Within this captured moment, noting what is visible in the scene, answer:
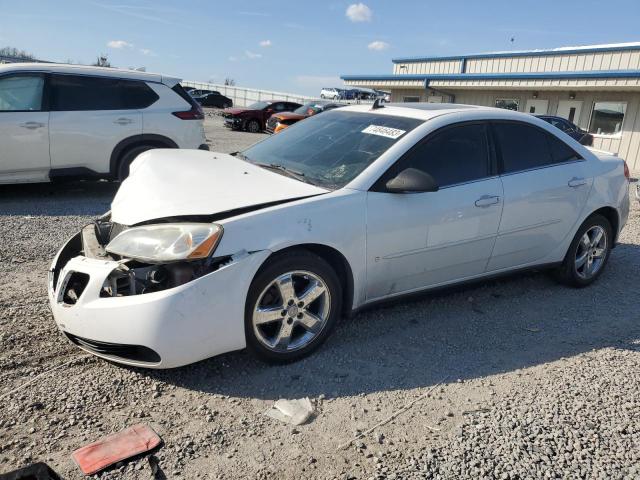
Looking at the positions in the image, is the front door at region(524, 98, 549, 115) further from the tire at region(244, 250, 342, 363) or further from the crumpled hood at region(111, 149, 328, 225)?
the tire at region(244, 250, 342, 363)

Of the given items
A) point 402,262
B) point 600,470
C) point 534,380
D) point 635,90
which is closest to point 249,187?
point 402,262

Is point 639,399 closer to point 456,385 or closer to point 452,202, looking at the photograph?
point 456,385

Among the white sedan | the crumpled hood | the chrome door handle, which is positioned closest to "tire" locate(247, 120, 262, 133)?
the chrome door handle

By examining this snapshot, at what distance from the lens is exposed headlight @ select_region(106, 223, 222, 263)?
2947 millimetres

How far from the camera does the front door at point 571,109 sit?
60.6 feet

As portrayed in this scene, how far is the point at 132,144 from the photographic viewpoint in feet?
26.0

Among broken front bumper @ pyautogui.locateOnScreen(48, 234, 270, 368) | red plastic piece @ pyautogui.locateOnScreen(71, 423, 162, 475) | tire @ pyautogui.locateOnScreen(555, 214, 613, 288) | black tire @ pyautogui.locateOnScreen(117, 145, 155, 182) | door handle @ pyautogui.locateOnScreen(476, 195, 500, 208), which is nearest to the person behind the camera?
red plastic piece @ pyautogui.locateOnScreen(71, 423, 162, 475)

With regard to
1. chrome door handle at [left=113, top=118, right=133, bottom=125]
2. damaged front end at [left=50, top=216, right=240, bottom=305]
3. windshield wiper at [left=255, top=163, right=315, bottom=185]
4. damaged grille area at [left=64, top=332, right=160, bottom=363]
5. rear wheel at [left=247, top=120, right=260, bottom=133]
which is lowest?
damaged grille area at [left=64, top=332, right=160, bottom=363]

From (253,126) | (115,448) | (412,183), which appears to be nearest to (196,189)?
(412,183)

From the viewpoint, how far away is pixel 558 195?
4629mm

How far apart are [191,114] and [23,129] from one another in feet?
7.64

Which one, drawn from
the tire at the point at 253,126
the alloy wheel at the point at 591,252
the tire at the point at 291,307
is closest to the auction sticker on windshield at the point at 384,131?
the tire at the point at 291,307

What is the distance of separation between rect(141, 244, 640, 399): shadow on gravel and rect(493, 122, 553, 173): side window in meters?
1.19

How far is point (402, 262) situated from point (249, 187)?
46.3 inches
